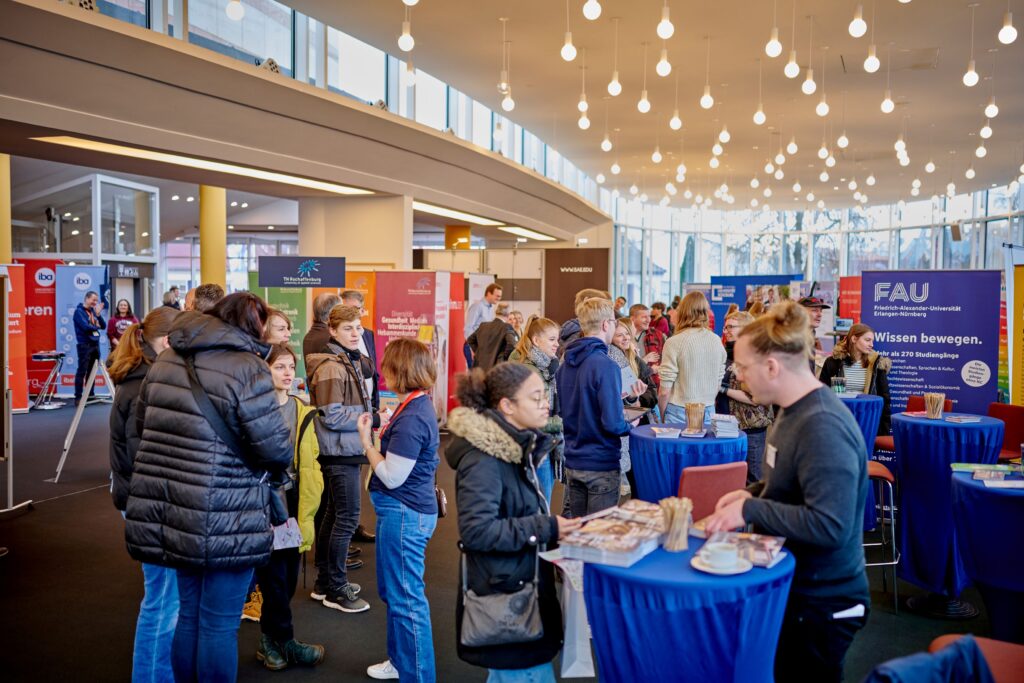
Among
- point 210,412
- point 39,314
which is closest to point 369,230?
point 39,314

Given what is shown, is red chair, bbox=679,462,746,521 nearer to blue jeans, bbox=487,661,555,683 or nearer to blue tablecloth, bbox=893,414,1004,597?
blue jeans, bbox=487,661,555,683

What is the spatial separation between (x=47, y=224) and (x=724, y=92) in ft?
44.3

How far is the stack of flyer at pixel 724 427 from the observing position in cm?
457

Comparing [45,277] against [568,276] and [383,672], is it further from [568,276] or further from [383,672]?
[383,672]

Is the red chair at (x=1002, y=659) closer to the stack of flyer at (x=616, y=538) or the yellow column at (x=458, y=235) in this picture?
the stack of flyer at (x=616, y=538)

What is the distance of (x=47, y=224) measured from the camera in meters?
16.9

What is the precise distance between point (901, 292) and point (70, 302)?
1184 cm

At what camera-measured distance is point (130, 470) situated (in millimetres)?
3488

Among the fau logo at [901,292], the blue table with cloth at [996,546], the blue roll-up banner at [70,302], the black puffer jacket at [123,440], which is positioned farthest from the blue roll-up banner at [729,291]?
the black puffer jacket at [123,440]

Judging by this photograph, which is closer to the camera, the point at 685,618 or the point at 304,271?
the point at 685,618

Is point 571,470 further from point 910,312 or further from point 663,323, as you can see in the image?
point 663,323

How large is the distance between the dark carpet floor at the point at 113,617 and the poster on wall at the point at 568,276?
273 inches

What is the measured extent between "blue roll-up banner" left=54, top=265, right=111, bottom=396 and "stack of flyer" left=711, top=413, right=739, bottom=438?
1102 cm

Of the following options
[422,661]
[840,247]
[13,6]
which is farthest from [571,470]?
[840,247]
